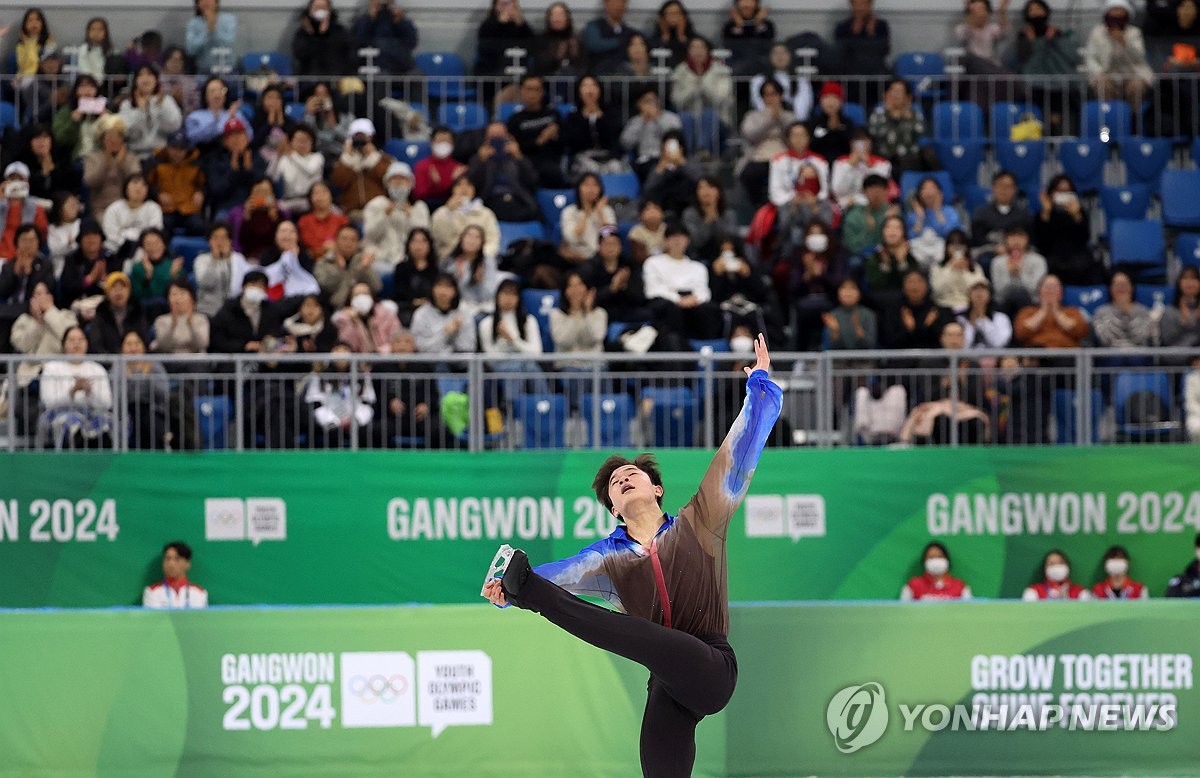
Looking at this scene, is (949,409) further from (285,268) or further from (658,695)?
(658,695)

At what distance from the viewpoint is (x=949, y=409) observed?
1383cm

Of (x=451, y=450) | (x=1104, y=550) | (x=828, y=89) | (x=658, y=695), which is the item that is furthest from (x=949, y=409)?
(x=658, y=695)

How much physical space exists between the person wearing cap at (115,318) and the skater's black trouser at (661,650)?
27.7 ft

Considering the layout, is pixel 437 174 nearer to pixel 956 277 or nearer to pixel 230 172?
pixel 230 172

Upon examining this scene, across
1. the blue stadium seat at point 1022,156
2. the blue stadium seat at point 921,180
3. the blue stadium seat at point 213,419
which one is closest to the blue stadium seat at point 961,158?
the blue stadium seat at point 1022,156

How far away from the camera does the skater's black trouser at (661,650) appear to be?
260 inches

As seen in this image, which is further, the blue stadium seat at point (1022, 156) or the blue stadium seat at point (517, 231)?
the blue stadium seat at point (1022, 156)

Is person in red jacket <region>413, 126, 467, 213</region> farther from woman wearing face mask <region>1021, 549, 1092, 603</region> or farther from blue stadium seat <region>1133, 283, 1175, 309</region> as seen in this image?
woman wearing face mask <region>1021, 549, 1092, 603</region>

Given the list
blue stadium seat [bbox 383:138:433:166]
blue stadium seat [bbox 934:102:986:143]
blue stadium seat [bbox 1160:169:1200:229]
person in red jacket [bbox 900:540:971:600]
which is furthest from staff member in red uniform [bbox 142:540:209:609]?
blue stadium seat [bbox 1160:169:1200:229]

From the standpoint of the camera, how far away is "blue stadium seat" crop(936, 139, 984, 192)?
17.8m

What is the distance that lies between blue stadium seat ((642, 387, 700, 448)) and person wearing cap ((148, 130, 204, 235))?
5.20 meters

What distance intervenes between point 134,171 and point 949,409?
814 cm

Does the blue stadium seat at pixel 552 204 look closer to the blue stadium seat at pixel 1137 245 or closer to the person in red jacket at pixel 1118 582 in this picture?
the blue stadium seat at pixel 1137 245

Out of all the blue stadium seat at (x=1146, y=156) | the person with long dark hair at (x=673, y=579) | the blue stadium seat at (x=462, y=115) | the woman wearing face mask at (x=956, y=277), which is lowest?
the person with long dark hair at (x=673, y=579)
